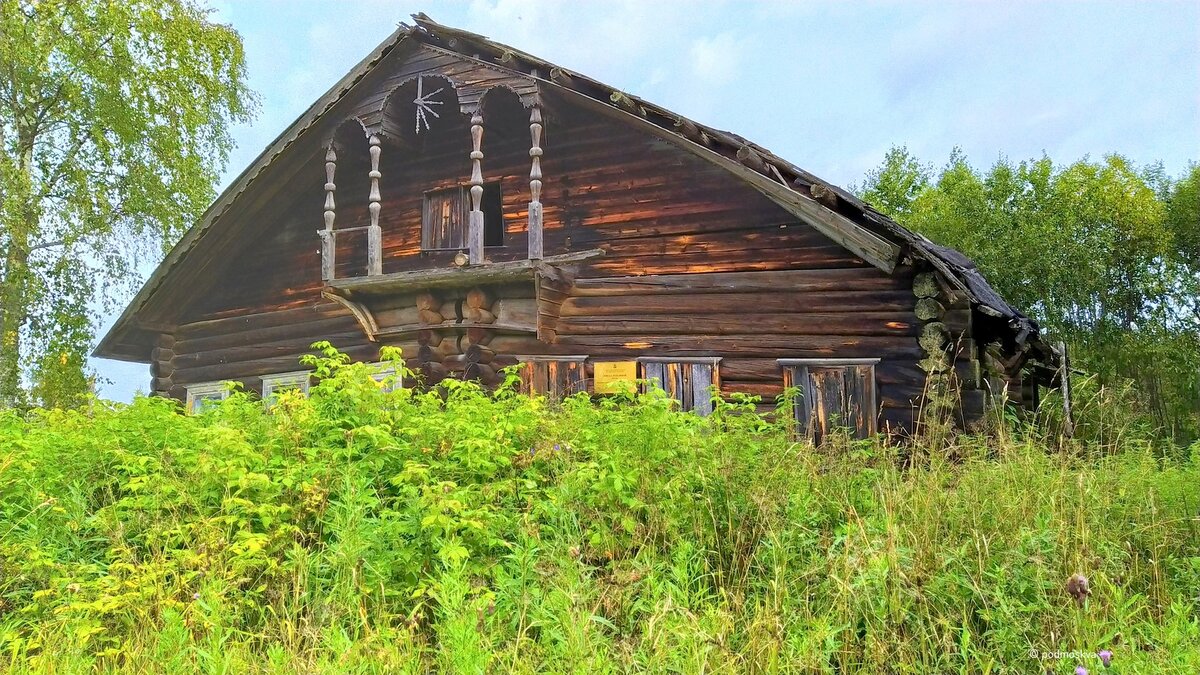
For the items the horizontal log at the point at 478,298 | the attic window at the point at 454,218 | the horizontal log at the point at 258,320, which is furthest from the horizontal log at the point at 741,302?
the horizontal log at the point at 258,320

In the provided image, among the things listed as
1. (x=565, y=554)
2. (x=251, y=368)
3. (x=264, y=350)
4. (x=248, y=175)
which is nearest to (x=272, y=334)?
(x=264, y=350)

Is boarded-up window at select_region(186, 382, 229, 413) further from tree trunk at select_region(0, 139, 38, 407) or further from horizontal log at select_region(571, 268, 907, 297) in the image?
horizontal log at select_region(571, 268, 907, 297)

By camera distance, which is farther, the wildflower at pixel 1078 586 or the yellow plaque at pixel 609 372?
the yellow plaque at pixel 609 372

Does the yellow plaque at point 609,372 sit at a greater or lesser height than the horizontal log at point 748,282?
lesser

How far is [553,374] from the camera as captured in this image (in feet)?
34.7

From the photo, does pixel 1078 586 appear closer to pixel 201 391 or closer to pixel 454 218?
pixel 454 218

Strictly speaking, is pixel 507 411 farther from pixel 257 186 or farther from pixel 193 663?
pixel 257 186

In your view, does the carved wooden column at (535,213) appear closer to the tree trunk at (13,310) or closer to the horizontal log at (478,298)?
the horizontal log at (478,298)

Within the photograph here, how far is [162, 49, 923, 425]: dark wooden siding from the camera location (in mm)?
9203

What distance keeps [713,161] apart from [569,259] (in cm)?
220

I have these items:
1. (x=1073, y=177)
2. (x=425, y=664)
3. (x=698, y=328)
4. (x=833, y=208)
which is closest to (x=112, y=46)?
(x=698, y=328)

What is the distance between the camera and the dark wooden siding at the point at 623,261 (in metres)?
9.20

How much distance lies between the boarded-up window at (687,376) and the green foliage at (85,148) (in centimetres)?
1454

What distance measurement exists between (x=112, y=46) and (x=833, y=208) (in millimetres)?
17390
